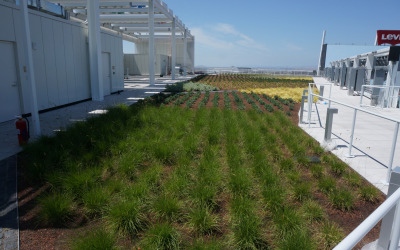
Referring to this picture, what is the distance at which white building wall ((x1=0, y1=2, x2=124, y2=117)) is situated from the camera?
27.2 feet

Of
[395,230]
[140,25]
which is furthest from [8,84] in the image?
[140,25]

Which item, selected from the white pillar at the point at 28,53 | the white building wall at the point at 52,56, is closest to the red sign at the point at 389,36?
the white building wall at the point at 52,56

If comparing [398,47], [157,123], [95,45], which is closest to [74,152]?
[157,123]

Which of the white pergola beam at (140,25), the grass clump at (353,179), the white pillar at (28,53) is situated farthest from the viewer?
the white pergola beam at (140,25)

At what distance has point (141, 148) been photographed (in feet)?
18.0

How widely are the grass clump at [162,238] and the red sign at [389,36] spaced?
19.6 meters

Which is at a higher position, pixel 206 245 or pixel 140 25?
pixel 140 25

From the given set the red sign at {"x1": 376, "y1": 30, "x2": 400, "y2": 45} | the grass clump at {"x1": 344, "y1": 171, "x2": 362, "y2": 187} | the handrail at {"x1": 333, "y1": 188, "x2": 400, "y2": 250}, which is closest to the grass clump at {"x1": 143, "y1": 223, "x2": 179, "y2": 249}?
the handrail at {"x1": 333, "y1": 188, "x2": 400, "y2": 250}

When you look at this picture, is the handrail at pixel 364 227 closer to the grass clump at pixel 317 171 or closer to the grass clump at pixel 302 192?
the grass clump at pixel 302 192

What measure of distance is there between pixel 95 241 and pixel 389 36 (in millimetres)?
21679

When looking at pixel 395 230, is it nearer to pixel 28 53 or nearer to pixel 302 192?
pixel 302 192

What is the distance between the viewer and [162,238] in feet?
9.53

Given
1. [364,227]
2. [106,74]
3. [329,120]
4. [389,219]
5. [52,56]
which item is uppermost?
[52,56]

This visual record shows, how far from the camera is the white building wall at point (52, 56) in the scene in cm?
830
